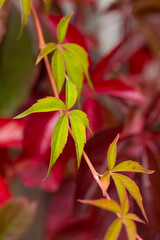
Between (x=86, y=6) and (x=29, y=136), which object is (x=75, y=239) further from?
(x=86, y=6)

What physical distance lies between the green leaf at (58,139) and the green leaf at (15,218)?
16 centimetres

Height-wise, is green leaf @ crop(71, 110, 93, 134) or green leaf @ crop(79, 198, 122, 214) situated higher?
green leaf @ crop(71, 110, 93, 134)

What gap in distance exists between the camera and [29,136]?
0.33 meters

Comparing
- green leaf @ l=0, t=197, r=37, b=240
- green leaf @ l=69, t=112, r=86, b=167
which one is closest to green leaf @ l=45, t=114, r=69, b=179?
green leaf @ l=69, t=112, r=86, b=167

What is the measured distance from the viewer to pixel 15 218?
0.34m

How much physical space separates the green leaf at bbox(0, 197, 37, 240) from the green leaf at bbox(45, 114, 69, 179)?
16 centimetres

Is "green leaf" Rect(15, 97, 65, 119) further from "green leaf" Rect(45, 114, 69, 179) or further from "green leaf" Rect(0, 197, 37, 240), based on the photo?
"green leaf" Rect(0, 197, 37, 240)

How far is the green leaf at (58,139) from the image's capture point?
0.18 meters

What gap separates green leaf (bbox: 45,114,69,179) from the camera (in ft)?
0.60

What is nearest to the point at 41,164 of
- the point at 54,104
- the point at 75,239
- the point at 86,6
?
the point at 75,239

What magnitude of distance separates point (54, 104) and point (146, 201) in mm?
134

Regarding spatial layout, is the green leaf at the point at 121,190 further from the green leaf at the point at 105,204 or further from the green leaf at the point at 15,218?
the green leaf at the point at 15,218

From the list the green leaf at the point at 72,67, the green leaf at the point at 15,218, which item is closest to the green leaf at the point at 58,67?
the green leaf at the point at 72,67

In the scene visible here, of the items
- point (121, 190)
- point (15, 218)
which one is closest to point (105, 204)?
point (121, 190)
